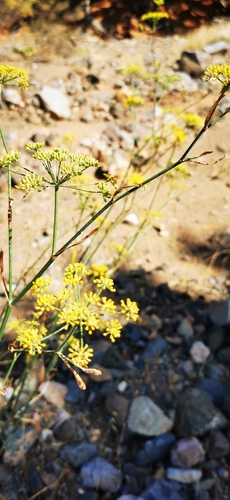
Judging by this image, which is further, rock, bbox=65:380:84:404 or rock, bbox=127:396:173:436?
rock, bbox=65:380:84:404

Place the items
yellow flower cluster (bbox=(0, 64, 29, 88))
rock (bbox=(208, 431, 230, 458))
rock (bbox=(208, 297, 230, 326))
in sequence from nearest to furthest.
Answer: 1. yellow flower cluster (bbox=(0, 64, 29, 88))
2. rock (bbox=(208, 431, 230, 458))
3. rock (bbox=(208, 297, 230, 326))

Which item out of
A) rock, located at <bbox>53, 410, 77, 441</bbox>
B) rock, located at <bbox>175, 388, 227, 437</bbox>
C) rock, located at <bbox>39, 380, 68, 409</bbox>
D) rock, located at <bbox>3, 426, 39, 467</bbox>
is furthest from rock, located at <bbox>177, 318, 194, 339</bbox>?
rock, located at <bbox>3, 426, 39, 467</bbox>

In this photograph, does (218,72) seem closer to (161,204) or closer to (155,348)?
(155,348)

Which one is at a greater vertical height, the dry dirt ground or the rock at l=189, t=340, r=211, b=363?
the dry dirt ground

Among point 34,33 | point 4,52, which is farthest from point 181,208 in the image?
point 34,33

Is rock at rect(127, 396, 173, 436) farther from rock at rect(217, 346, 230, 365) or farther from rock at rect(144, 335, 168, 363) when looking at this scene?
rock at rect(217, 346, 230, 365)

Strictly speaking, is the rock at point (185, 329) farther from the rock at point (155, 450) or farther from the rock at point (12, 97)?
the rock at point (12, 97)

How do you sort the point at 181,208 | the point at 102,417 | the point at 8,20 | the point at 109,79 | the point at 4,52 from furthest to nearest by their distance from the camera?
the point at 8,20, the point at 4,52, the point at 109,79, the point at 181,208, the point at 102,417

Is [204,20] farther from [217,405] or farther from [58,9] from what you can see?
[217,405]

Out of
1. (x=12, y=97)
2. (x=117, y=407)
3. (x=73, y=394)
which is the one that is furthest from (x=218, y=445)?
(x=12, y=97)
